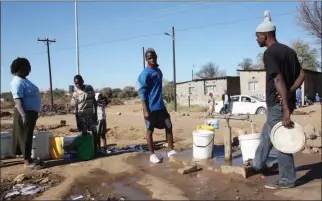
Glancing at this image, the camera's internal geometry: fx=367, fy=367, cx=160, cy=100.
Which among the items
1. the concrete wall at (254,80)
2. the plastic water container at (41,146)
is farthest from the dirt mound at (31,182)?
the concrete wall at (254,80)

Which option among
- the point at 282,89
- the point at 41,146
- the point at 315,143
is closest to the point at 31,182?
the point at 41,146

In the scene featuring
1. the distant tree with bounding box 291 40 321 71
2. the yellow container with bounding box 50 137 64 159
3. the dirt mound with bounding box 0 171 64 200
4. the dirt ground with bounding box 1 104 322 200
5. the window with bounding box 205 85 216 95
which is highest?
the distant tree with bounding box 291 40 321 71

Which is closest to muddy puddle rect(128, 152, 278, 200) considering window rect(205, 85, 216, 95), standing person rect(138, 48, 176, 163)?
standing person rect(138, 48, 176, 163)

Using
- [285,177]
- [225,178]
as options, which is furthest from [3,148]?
[285,177]

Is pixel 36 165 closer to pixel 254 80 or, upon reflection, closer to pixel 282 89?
pixel 282 89

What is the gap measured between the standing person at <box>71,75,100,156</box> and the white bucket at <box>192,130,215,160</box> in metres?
2.32

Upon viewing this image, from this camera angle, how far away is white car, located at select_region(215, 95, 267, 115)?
2066cm

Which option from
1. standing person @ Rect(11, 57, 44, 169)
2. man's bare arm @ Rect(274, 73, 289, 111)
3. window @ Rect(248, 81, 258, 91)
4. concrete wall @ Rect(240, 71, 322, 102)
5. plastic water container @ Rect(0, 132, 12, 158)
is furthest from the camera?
window @ Rect(248, 81, 258, 91)

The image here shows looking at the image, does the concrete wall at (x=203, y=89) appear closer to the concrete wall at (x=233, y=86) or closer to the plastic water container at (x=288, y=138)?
the concrete wall at (x=233, y=86)

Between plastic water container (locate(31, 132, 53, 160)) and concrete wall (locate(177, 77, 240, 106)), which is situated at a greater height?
concrete wall (locate(177, 77, 240, 106))

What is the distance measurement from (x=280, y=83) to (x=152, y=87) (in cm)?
259

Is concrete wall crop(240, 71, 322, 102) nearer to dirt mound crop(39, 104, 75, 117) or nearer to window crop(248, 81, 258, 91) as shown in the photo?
window crop(248, 81, 258, 91)

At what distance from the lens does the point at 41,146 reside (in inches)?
274

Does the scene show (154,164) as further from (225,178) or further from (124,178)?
(225,178)
